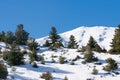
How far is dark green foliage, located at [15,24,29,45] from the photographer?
66.4 metres

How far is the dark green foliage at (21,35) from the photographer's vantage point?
66.4 meters

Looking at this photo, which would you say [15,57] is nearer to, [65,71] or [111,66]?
[65,71]

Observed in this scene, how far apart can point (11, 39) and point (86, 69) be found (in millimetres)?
20817

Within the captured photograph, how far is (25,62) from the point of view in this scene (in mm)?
49969

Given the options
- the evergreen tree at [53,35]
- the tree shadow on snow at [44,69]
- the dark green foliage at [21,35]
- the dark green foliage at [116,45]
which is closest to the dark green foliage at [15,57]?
the tree shadow on snow at [44,69]

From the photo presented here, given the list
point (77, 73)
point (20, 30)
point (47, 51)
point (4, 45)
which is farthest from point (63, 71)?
point (20, 30)

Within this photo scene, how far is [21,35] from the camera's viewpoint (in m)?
67.1

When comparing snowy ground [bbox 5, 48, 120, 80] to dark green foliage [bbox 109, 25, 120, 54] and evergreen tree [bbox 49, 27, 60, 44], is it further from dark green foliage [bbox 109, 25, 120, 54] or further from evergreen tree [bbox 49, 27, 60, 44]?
evergreen tree [bbox 49, 27, 60, 44]

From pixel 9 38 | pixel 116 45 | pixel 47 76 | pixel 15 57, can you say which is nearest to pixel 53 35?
pixel 9 38

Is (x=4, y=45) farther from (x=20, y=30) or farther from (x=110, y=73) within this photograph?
(x=110, y=73)

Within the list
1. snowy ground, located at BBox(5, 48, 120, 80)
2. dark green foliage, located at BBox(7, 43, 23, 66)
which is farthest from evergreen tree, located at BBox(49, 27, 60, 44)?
dark green foliage, located at BBox(7, 43, 23, 66)

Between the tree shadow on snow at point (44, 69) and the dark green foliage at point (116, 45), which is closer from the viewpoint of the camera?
the tree shadow on snow at point (44, 69)

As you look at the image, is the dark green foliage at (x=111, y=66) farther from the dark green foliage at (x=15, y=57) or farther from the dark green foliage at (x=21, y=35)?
the dark green foliage at (x=21, y=35)

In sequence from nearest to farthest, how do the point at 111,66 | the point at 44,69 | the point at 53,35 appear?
the point at 44,69
the point at 111,66
the point at 53,35
